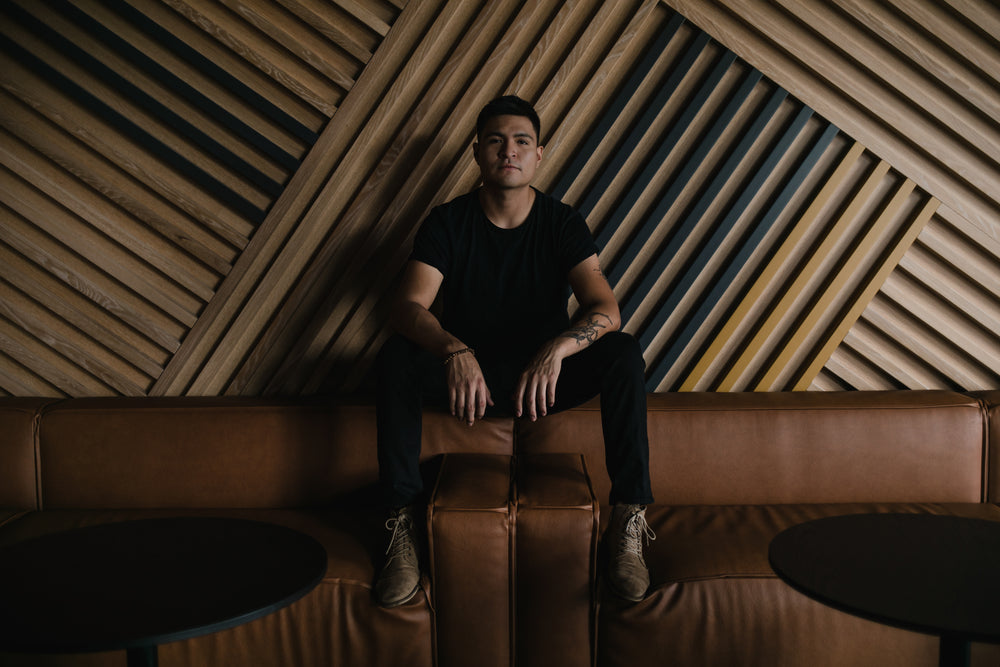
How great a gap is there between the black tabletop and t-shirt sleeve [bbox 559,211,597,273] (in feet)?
→ 3.24

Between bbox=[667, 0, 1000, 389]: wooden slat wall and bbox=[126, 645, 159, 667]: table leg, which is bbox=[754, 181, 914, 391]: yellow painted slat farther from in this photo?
bbox=[126, 645, 159, 667]: table leg

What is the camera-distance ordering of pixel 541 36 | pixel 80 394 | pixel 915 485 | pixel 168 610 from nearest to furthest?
pixel 168 610 → pixel 915 485 → pixel 541 36 → pixel 80 394

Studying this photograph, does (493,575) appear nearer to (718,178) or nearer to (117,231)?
(718,178)

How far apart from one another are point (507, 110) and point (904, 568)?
1551 mm

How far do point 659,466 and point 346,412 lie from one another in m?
0.94

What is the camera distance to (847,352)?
7.81ft

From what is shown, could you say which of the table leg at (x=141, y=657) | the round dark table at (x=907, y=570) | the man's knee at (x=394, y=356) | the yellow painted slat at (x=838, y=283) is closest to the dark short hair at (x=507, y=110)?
the man's knee at (x=394, y=356)

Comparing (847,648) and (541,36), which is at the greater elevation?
(541,36)

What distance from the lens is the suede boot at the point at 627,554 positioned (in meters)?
1.46

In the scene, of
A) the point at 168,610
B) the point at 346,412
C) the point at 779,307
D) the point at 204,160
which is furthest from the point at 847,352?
the point at 204,160

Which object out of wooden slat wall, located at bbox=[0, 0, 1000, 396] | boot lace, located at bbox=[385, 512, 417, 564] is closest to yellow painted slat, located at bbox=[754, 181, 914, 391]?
wooden slat wall, located at bbox=[0, 0, 1000, 396]

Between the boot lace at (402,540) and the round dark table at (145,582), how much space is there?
29cm

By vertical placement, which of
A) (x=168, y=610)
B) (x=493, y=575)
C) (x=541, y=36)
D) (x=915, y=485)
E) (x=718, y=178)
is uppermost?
(x=541, y=36)

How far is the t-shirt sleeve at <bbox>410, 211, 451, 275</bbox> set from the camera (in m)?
1.99
